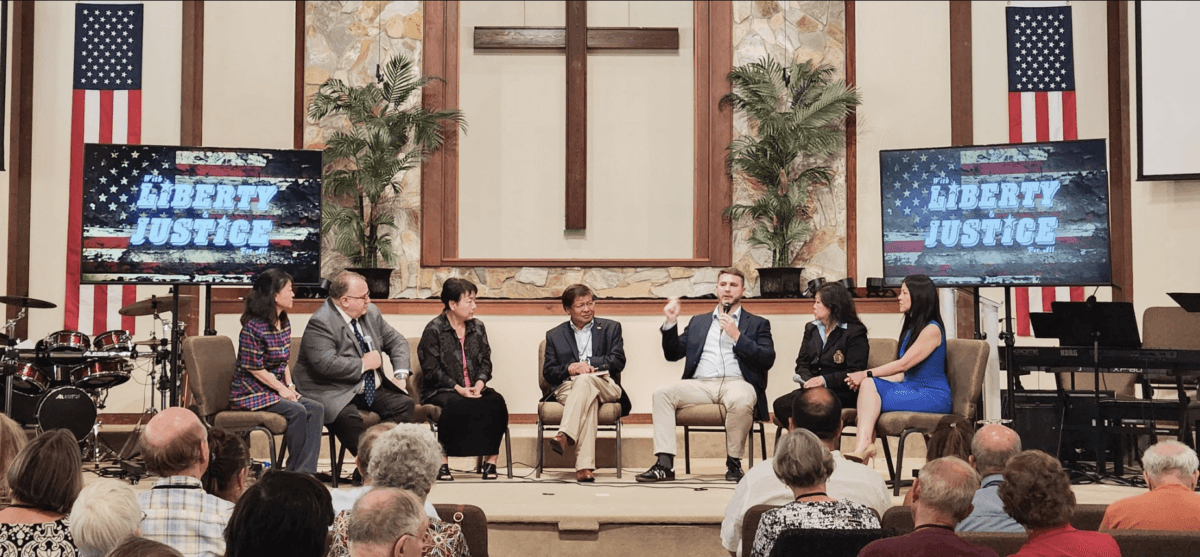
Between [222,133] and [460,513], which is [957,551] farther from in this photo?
[222,133]

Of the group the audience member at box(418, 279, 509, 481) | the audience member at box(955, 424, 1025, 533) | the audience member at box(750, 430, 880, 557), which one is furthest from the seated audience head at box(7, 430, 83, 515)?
the audience member at box(418, 279, 509, 481)

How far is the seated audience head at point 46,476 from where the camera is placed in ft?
8.84

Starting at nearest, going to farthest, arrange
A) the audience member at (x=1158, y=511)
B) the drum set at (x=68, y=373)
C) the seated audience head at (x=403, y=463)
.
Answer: the seated audience head at (x=403, y=463)
the audience member at (x=1158, y=511)
the drum set at (x=68, y=373)

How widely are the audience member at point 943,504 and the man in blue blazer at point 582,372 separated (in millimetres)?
3399

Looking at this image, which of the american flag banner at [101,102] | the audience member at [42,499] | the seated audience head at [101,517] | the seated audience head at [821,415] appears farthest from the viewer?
the american flag banner at [101,102]

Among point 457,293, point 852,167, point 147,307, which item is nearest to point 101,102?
point 147,307

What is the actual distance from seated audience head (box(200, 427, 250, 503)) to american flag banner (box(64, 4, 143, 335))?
20.3ft

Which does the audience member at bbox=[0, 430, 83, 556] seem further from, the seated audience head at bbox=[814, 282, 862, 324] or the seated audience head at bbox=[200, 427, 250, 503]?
the seated audience head at bbox=[814, 282, 862, 324]

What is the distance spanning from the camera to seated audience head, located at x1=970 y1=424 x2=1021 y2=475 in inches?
137

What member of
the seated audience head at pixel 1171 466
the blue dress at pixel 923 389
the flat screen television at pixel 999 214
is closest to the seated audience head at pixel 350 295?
the blue dress at pixel 923 389

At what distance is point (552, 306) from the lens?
307 inches

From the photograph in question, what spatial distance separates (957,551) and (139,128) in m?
7.86

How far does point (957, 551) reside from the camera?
250cm

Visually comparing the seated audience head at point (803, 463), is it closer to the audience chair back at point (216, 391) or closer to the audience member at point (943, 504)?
the audience member at point (943, 504)
